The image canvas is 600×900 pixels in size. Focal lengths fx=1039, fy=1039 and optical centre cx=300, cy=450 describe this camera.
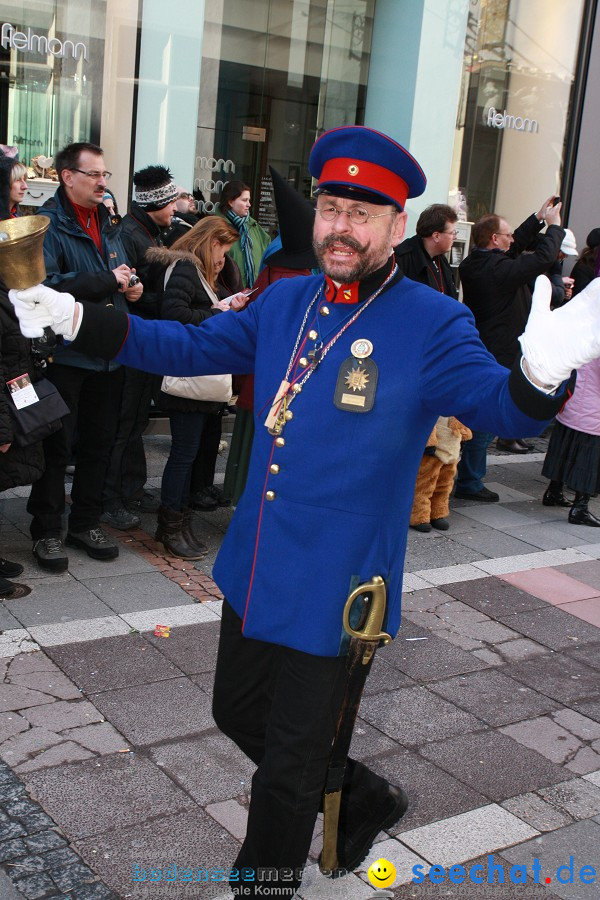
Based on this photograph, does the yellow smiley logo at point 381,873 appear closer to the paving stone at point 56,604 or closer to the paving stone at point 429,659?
the paving stone at point 429,659

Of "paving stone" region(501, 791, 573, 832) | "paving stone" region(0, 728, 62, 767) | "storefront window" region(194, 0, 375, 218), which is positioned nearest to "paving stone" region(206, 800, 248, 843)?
"paving stone" region(0, 728, 62, 767)

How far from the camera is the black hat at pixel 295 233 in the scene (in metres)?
5.10

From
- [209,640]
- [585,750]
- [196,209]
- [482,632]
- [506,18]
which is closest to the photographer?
[585,750]

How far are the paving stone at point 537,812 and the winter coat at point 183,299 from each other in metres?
2.86

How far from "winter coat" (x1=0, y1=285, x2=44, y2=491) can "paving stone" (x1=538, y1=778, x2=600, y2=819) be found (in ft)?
9.02

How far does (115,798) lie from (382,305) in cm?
187

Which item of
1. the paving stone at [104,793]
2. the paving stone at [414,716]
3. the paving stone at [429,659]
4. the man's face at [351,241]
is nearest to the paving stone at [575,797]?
the paving stone at [414,716]

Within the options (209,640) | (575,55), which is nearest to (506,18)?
(575,55)

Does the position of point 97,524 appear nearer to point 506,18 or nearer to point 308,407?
point 308,407

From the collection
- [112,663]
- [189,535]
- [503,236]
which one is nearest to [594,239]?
[503,236]

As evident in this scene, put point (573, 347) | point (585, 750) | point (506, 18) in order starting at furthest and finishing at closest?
1. point (506, 18)
2. point (585, 750)
3. point (573, 347)

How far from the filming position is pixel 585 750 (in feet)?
13.7

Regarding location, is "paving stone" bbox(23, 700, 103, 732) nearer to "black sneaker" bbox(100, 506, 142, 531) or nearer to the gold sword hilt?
the gold sword hilt

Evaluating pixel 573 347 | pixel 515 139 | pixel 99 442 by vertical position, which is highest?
pixel 515 139
